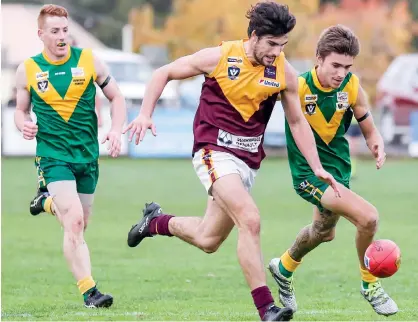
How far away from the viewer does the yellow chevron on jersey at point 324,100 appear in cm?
917

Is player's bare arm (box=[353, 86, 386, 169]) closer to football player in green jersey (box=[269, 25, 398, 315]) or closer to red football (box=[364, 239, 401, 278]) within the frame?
football player in green jersey (box=[269, 25, 398, 315])

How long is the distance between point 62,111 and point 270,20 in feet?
7.31

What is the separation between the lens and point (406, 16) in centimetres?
4875

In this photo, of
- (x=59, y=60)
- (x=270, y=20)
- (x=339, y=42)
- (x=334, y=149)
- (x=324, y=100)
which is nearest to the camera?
(x=270, y=20)

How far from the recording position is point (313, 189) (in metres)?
9.07

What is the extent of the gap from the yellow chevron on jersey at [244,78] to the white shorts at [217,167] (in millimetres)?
312

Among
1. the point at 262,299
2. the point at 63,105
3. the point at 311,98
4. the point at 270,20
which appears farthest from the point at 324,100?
the point at 63,105

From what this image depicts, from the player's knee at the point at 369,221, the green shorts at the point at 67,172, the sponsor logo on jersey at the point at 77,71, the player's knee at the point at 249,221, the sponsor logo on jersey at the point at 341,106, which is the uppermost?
the sponsor logo on jersey at the point at 341,106

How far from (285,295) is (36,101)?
2505 mm

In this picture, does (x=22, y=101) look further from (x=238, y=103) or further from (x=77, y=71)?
(x=238, y=103)

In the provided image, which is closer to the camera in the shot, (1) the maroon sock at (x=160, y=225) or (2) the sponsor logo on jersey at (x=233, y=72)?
(2) the sponsor logo on jersey at (x=233, y=72)

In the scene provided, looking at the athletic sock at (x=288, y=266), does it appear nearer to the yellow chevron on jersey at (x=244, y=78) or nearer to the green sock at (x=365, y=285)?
the green sock at (x=365, y=285)

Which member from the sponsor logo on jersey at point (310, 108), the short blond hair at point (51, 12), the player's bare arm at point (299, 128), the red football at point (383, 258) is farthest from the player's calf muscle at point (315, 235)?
the short blond hair at point (51, 12)

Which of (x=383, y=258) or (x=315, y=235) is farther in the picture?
(x=315, y=235)
